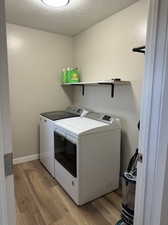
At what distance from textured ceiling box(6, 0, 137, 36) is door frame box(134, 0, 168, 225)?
4.02 feet

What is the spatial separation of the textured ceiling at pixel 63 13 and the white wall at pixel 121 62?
14 centimetres

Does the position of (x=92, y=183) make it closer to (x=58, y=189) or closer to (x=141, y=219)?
(x=58, y=189)

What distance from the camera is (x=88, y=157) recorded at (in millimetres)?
1862

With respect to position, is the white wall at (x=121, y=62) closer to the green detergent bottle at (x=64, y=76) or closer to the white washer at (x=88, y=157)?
the white washer at (x=88, y=157)

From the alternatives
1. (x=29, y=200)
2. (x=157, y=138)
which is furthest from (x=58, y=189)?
(x=157, y=138)

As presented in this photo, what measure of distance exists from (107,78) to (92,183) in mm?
1444

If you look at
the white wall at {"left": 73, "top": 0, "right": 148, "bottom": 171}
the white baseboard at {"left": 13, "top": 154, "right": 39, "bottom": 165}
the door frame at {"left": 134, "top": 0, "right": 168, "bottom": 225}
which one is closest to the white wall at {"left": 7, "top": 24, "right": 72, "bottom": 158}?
the white baseboard at {"left": 13, "top": 154, "right": 39, "bottom": 165}

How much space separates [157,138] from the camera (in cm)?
98

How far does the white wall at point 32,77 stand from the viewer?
105 inches

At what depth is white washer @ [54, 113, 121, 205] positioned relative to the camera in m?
1.84

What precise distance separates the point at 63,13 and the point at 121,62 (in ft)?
3.30

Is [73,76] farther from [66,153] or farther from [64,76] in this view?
[66,153]

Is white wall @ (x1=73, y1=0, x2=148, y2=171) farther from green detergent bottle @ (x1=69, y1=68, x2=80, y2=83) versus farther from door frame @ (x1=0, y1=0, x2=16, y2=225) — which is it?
door frame @ (x1=0, y1=0, x2=16, y2=225)

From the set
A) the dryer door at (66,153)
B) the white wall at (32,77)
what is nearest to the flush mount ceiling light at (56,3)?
the white wall at (32,77)
